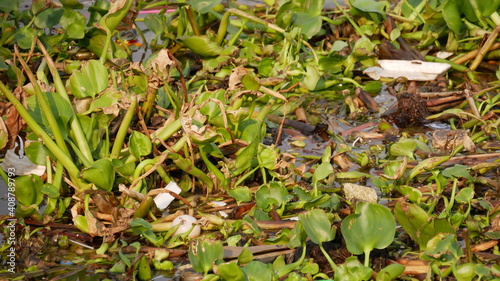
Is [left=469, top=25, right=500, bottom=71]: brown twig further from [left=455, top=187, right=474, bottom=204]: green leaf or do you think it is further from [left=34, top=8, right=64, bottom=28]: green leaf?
[left=34, top=8, right=64, bottom=28]: green leaf

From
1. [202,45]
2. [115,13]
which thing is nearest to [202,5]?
[202,45]

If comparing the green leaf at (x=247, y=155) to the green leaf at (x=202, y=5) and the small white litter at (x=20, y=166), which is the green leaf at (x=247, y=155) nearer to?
the small white litter at (x=20, y=166)

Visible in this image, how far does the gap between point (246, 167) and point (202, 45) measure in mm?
1037

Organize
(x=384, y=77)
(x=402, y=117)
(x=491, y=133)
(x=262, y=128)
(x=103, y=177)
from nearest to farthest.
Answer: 1. (x=103, y=177)
2. (x=262, y=128)
3. (x=491, y=133)
4. (x=402, y=117)
5. (x=384, y=77)

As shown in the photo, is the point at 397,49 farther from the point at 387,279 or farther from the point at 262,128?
the point at 387,279

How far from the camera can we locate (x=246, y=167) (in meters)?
1.94

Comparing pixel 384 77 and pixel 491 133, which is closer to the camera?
pixel 491 133

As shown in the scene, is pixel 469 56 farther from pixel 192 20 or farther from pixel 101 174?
pixel 101 174

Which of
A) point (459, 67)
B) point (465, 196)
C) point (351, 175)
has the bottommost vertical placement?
point (459, 67)

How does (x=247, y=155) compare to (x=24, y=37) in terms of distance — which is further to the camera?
(x=24, y=37)

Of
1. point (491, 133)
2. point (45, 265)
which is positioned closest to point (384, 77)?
point (491, 133)

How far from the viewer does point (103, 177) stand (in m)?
1.78

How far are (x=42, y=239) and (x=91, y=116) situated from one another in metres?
0.39

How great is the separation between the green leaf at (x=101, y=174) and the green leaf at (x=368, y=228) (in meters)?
0.64
